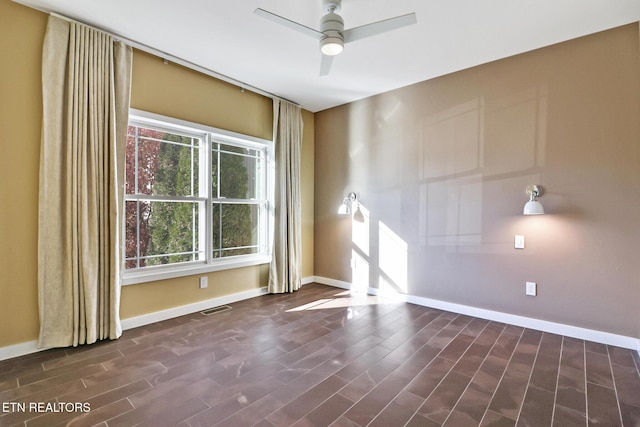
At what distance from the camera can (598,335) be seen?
9.26 ft

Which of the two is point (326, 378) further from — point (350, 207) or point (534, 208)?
point (350, 207)

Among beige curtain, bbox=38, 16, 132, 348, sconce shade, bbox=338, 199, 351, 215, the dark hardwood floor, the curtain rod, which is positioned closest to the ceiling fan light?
the curtain rod

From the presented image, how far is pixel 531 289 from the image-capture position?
10.4ft

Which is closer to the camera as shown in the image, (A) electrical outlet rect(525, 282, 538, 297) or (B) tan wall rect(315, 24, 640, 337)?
(B) tan wall rect(315, 24, 640, 337)

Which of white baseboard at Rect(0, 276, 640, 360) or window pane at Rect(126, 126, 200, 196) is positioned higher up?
window pane at Rect(126, 126, 200, 196)

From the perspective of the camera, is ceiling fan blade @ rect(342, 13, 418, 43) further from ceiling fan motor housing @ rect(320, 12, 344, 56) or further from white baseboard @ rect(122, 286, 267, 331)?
white baseboard @ rect(122, 286, 267, 331)

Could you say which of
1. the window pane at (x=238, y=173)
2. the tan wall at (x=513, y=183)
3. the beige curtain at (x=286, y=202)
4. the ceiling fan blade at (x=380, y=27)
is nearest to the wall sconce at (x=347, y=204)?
the tan wall at (x=513, y=183)

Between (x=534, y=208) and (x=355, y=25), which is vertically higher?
(x=355, y=25)

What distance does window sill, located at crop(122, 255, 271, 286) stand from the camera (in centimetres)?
314

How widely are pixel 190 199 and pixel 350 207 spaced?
2247mm

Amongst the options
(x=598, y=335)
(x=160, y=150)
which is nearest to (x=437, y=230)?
(x=598, y=335)

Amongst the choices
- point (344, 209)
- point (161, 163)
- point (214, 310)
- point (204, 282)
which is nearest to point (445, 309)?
point (344, 209)

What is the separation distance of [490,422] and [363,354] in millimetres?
1020

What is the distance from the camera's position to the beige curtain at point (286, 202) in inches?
174
